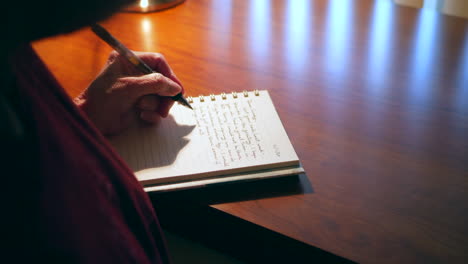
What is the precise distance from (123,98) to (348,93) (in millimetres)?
422

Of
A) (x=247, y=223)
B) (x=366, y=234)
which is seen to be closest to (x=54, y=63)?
(x=247, y=223)

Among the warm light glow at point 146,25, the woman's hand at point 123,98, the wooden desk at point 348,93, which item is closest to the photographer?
the wooden desk at point 348,93

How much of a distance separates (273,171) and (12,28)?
459 mm

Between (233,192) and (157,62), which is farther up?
(157,62)

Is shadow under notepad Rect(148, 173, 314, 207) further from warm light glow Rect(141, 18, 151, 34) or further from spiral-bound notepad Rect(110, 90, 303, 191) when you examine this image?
warm light glow Rect(141, 18, 151, 34)

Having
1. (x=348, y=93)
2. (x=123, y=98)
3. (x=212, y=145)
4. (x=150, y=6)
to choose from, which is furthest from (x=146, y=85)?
(x=150, y=6)

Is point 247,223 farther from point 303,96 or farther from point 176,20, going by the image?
point 176,20

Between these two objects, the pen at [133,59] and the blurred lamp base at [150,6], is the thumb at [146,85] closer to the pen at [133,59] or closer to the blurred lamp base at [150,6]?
the pen at [133,59]

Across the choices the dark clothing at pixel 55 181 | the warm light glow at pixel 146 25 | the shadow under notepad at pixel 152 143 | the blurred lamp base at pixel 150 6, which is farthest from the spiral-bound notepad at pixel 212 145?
the blurred lamp base at pixel 150 6

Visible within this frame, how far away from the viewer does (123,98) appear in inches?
28.9

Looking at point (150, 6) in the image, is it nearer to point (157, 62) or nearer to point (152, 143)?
point (157, 62)

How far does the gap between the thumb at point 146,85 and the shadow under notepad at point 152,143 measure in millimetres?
59

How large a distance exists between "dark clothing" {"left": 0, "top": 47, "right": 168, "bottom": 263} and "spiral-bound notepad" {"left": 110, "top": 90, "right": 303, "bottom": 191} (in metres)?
0.20

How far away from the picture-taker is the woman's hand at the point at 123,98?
2.38ft
